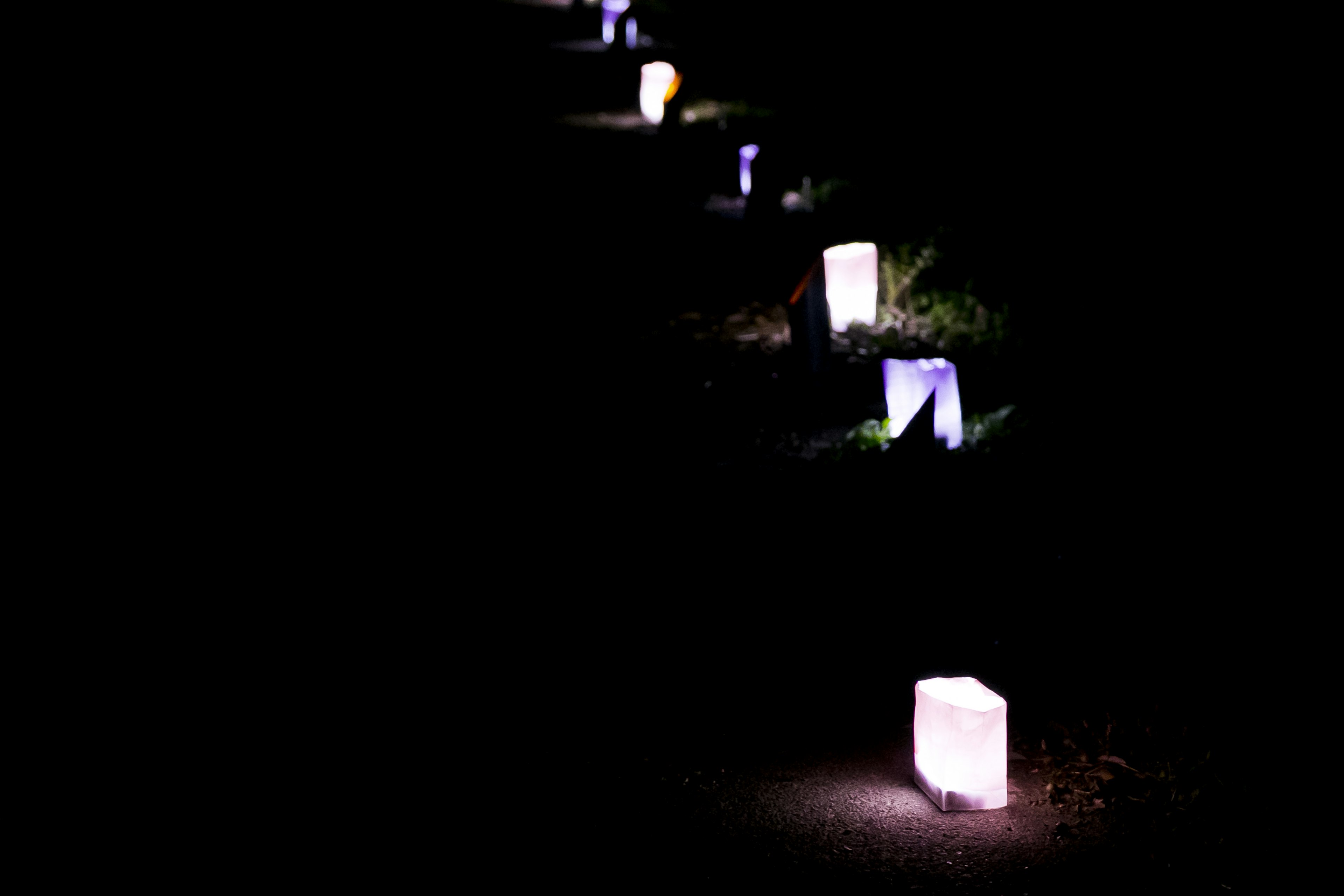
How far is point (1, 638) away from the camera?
4438 mm

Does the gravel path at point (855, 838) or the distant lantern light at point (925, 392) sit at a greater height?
the distant lantern light at point (925, 392)

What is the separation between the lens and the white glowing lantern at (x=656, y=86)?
1056cm

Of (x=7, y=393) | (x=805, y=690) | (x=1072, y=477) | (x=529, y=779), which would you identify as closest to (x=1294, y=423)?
(x=1072, y=477)

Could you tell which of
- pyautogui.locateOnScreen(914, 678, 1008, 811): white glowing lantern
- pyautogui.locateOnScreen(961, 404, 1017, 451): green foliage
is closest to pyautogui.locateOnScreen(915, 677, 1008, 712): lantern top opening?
pyautogui.locateOnScreen(914, 678, 1008, 811): white glowing lantern

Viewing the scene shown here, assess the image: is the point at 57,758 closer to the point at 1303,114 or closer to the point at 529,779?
the point at 529,779

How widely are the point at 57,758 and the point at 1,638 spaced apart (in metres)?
0.89

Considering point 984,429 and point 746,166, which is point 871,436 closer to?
point 984,429

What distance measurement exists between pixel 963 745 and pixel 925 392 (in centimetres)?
237

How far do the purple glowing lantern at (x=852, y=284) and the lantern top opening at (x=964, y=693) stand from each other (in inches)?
142

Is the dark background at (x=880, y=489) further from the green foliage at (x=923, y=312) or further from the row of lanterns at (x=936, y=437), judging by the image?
the row of lanterns at (x=936, y=437)

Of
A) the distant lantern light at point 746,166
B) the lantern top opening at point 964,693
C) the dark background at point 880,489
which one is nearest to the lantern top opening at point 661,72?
the dark background at point 880,489

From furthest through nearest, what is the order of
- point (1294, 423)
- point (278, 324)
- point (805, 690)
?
point (278, 324), point (1294, 423), point (805, 690)

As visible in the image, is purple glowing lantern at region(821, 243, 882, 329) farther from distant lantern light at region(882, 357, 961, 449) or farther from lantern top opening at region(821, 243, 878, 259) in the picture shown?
distant lantern light at region(882, 357, 961, 449)

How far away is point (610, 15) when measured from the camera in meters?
13.5
